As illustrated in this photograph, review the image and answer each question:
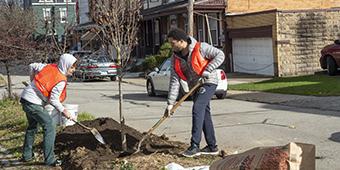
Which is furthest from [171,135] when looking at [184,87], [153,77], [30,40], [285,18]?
[285,18]

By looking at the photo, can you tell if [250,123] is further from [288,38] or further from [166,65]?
[288,38]

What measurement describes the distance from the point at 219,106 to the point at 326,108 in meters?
3.10

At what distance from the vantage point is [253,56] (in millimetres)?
27750

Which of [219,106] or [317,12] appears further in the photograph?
[317,12]

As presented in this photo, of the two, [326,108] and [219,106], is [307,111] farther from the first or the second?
[219,106]

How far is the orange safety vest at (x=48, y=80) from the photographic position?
7605 millimetres

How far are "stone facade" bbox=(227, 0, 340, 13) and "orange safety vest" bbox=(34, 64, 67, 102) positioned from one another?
2397cm

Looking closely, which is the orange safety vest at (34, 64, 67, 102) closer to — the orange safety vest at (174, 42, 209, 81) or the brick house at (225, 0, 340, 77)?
the orange safety vest at (174, 42, 209, 81)

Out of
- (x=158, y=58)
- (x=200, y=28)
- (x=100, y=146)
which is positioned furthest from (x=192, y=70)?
(x=200, y=28)

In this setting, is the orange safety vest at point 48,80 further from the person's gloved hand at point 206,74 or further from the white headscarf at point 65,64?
the person's gloved hand at point 206,74

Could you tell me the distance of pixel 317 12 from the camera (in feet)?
85.4

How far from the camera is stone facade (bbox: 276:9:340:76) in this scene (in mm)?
25297

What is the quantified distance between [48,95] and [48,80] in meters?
0.20

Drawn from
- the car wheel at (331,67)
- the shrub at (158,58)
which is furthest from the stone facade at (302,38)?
the shrub at (158,58)
